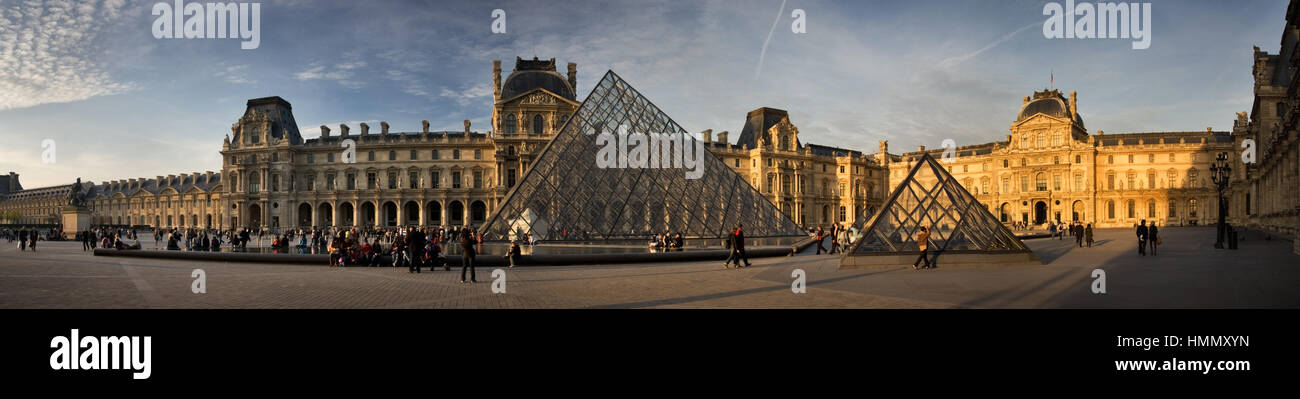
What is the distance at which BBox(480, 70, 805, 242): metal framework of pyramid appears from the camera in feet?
61.8

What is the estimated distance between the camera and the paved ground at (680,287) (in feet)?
23.6

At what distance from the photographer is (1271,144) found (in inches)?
960

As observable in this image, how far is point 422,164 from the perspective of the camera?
172 ft

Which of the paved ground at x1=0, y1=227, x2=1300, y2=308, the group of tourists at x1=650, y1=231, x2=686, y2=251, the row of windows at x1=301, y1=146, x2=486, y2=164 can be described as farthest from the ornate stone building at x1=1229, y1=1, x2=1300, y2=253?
the row of windows at x1=301, y1=146, x2=486, y2=164

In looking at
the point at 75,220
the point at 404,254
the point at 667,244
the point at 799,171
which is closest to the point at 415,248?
the point at 404,254

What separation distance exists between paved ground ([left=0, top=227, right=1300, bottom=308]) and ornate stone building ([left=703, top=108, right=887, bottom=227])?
4202cm

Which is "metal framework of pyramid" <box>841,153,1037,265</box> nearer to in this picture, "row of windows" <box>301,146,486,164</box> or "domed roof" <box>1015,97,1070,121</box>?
"row of windows" <box>301,146,486,164</box>
